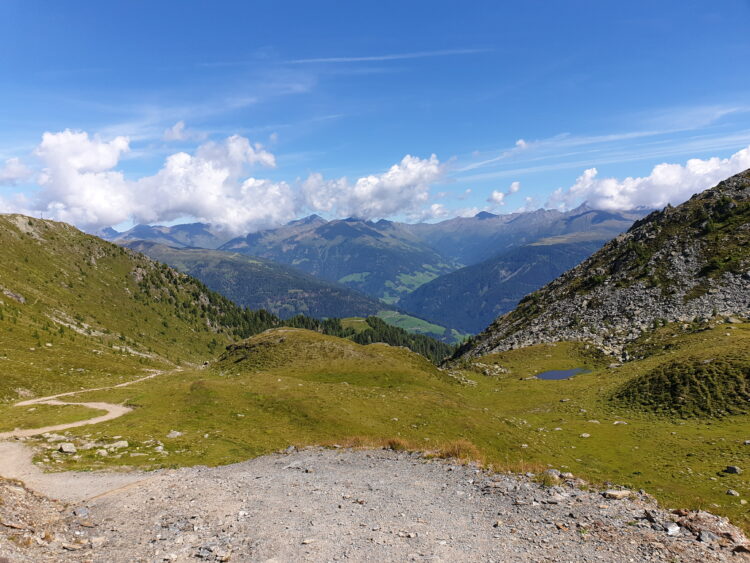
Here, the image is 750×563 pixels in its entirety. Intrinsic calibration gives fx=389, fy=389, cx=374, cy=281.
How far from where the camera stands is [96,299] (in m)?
126

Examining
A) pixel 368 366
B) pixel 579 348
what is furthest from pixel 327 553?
pixel 579 348

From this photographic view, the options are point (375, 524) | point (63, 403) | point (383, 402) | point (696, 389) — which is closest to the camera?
point (375, 524)

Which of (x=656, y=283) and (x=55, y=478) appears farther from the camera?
(x=656, y=283)

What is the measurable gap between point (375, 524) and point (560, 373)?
246 ft

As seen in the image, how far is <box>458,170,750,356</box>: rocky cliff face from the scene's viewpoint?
A: 90750mm

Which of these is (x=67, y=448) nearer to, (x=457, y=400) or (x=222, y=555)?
(x=222, y=555)

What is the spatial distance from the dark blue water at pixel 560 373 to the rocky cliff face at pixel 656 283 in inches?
436

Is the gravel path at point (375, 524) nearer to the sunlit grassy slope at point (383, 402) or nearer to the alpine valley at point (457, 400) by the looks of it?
the alpine valley at point (457, 400)

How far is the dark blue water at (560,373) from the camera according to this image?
78.6 m

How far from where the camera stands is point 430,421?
4106 centimetres

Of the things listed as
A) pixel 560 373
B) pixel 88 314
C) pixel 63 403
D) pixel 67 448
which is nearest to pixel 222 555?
pixel 67 448

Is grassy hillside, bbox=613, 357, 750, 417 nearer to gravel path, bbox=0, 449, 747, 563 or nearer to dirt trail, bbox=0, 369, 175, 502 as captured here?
gravel path, bbox=0, 449, 747, 563

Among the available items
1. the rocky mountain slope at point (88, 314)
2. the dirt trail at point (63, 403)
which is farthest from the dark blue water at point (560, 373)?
the rocky mountain slope at point (88, 314)

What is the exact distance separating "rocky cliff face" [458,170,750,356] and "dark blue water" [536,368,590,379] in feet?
36.3
